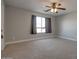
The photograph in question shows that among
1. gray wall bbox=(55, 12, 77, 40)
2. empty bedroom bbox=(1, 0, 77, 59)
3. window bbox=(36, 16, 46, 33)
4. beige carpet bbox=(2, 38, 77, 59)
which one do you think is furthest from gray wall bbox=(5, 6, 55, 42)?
gray wall bbox=(55, 12, 77, 40)

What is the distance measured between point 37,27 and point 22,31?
1.43m

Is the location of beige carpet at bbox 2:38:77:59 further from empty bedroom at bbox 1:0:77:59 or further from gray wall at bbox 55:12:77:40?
gray wall at bbox 55:12:77:40

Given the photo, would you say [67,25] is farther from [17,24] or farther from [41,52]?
[41,52]

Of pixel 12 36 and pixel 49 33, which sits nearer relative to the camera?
pixel 12 36

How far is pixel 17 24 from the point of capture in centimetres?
522

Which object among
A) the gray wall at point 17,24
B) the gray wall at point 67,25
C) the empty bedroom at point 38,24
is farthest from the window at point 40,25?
the gray wall at point 67,25

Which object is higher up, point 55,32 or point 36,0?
point 36,0

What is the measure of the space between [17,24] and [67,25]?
3.88 meters

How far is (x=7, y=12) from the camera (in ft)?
15.6

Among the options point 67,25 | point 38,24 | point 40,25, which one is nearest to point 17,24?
point 38,24

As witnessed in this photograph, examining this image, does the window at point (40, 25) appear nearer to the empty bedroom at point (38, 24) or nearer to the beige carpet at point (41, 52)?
the empty bedroom at point (38, 24)

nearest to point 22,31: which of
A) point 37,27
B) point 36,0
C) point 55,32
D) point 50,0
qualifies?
point 37,27

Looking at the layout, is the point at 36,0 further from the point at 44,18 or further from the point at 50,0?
the point at 44,18

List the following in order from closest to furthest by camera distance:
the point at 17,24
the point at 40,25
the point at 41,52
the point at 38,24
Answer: the point at 41,52, the point at 17,24, the point at 38,24, the point at 40,25
